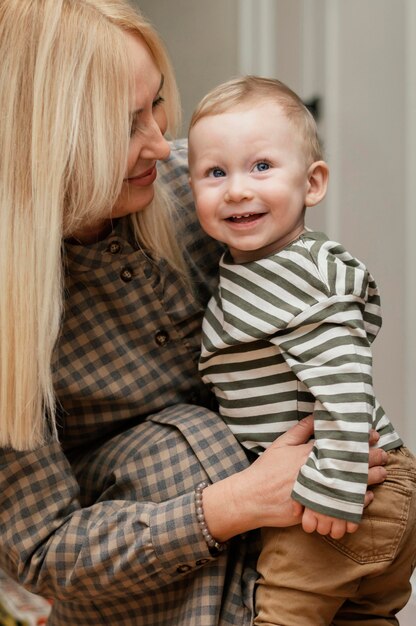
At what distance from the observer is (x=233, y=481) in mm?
1320

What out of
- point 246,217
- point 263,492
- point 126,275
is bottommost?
point 263,492

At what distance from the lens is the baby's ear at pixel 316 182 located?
1.36 m

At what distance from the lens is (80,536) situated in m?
1.38

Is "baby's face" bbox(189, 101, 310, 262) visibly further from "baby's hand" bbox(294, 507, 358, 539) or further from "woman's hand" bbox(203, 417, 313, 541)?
"baby's hand" bbox(294, 507, 358, 539)

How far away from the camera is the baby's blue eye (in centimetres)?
136

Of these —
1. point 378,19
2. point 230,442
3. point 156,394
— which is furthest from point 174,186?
point 378,19

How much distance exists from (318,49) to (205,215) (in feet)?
4.34

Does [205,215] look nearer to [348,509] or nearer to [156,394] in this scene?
[156,394]

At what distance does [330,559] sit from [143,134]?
683 millimetres

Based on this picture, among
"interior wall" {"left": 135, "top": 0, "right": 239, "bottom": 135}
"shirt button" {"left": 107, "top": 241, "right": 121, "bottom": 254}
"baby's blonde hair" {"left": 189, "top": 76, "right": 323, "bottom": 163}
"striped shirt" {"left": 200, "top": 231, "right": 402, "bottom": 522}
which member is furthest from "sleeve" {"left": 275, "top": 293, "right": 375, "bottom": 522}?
"interior wall" {"left": 135, "top": 0, "right": 239, "bottom": 135}

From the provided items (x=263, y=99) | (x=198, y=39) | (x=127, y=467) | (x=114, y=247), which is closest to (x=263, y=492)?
(x=127, y=467)

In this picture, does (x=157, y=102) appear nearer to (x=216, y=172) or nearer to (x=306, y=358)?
(x=216, y=172)

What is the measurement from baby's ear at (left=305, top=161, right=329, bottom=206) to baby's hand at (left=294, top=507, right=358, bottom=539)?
46 centimetres

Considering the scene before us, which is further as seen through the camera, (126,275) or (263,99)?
(126,275)
